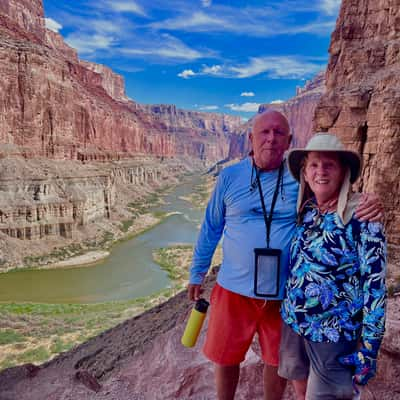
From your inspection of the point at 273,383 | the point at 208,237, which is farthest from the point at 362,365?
the point at 208,237

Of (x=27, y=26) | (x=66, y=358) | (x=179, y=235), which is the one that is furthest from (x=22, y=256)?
(x=27, y=26)

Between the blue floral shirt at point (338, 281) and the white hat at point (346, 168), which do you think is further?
the white hat at point (346, 168)

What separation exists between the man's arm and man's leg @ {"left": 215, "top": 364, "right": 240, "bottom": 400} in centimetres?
59

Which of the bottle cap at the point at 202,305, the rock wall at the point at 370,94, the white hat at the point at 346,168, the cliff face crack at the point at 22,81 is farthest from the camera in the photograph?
the cliff face crack at the point at 22,81

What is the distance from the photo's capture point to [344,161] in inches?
79.0

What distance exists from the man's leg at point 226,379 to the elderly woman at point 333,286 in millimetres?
615

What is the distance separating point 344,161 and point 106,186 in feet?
129

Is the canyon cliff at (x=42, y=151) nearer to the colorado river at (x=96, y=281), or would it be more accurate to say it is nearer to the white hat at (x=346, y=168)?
the colorado river at (x=96, y=281)

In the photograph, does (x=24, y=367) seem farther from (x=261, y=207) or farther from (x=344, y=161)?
(x=344, y=161)

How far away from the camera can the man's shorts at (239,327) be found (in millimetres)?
2371

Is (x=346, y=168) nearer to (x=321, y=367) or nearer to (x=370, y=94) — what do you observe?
(x=321, y=367)

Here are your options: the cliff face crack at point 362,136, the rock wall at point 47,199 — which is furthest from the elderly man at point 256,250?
the rock wall at point 47,199

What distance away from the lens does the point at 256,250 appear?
229 cm

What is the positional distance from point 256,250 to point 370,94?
294 inches
